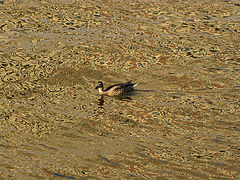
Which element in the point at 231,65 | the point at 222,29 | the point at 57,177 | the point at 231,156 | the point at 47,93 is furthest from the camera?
the point at 222,29

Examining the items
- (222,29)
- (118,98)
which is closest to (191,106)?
(118,98)

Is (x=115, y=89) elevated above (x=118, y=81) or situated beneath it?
elevated above

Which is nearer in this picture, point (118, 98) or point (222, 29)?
point (118, 98)

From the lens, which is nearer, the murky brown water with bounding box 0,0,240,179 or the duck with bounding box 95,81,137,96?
the murky brown water with bounding box 0,0,240,179

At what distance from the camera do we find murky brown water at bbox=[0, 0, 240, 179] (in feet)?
42.6

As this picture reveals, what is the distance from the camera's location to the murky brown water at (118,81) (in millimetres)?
12984

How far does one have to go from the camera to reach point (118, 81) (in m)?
20.0

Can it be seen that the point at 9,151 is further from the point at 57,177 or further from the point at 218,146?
the point at 218,146

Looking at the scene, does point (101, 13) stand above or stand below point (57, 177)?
above

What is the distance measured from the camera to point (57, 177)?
12180 millimetres

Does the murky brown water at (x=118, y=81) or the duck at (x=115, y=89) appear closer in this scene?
the murky brown water at (x=118, y=81)

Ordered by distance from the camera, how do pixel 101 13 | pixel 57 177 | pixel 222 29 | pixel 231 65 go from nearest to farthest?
pixel 57 177
pixel 231 65
pixel 222 29
pixel 101 13

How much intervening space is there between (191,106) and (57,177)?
262 inches

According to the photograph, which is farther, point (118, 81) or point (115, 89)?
point (118, 81)
